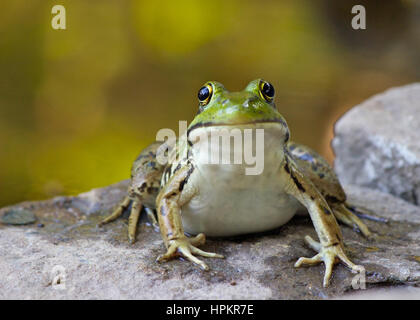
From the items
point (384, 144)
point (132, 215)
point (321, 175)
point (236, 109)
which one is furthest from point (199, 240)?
point (384, 144)

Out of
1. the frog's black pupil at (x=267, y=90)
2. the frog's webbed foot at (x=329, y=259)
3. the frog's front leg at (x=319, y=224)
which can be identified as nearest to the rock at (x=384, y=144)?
the frog's front leg at (x=319, y=224)

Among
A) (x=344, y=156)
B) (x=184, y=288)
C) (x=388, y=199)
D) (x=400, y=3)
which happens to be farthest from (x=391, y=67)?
(x=184, y=288)

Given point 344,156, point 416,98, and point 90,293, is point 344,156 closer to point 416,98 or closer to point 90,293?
point 416,98

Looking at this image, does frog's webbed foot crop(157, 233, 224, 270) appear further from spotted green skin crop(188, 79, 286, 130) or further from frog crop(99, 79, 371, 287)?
spotted green skin crop(188, 79, 286, 130)

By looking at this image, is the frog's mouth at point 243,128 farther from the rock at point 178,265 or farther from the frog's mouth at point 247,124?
the rock at point 178,265

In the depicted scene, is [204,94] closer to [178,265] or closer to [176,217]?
[176,217]

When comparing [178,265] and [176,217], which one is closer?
[178,265]

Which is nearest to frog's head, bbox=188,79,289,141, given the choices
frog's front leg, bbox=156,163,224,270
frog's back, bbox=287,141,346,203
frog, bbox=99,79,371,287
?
frog, bbox=99,79,371,287
